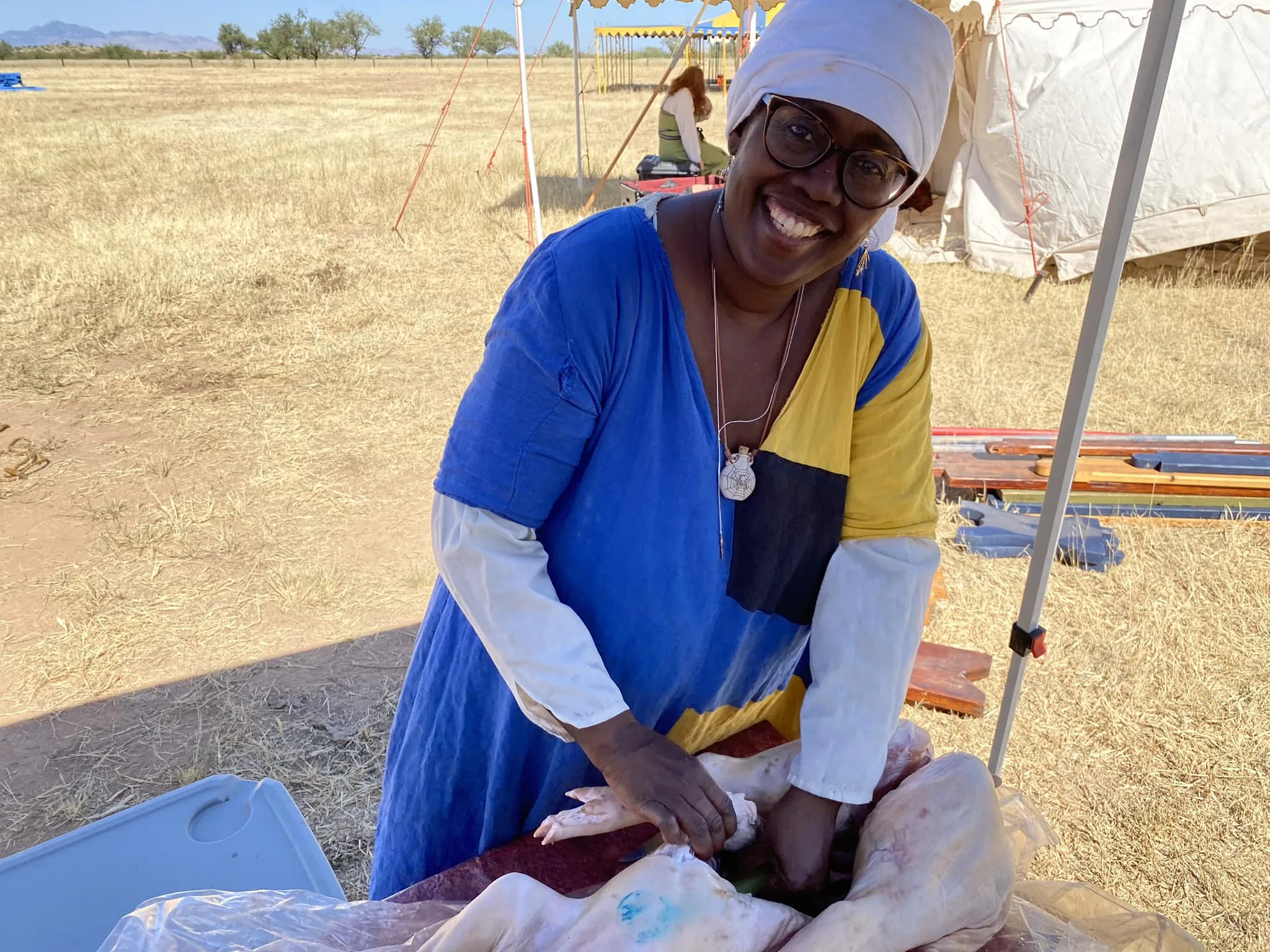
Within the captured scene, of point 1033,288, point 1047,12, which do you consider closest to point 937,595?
point 1033,288

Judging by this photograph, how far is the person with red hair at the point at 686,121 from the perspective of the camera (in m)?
9.48

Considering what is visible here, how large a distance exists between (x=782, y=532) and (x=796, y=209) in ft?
1.53

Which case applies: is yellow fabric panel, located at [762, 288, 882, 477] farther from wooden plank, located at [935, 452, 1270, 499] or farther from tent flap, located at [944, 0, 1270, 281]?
tent flap, located at [944, 0, 1270, 281]

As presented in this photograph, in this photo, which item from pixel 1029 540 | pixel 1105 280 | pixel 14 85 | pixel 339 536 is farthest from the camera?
pixel 14 85


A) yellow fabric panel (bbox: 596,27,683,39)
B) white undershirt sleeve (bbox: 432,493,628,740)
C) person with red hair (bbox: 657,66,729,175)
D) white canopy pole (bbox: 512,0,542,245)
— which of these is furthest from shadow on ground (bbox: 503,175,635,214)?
yellow fabric panel (bbox: 596,27,683,39)

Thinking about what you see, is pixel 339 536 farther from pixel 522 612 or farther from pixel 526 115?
pixel 526 115

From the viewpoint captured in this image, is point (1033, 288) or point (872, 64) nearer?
point (872, 64)

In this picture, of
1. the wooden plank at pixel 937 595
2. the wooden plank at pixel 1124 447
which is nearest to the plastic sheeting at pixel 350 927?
the wooden plank at pixel 937 595

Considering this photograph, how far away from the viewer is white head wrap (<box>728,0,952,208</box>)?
1.15 metres

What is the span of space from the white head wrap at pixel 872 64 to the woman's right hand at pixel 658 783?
2.85 feet

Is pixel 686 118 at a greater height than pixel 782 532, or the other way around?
pixel 686 118

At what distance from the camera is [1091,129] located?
25.9 feet

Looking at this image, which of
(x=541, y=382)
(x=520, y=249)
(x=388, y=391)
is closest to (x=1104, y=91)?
(x=520, y=249)

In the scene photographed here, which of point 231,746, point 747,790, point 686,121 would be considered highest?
point 686,121
